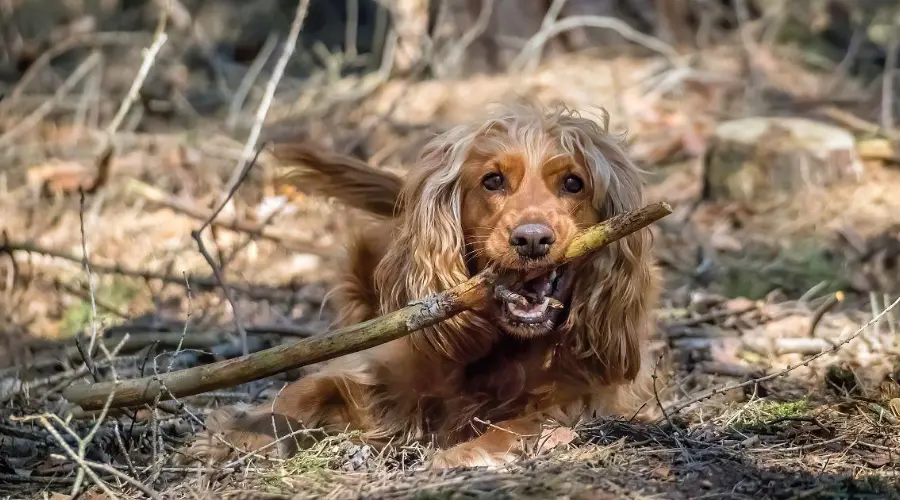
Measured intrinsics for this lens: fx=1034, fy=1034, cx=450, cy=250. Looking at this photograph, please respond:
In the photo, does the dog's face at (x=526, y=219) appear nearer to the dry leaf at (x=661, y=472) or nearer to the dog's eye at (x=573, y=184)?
the dog's eye at (x=573, y=184)

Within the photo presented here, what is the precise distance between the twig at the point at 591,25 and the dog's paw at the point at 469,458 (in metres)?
6.25

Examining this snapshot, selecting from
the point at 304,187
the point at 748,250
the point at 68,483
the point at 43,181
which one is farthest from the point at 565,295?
the point at 43,181

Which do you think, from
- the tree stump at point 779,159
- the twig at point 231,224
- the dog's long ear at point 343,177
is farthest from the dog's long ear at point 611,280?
the tree stump at point 779,159

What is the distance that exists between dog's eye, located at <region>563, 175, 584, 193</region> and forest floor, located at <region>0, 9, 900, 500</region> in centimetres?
89

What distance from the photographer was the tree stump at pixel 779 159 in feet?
24.0

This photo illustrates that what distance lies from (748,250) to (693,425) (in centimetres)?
334

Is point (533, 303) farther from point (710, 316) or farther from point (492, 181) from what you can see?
point (710, 316)

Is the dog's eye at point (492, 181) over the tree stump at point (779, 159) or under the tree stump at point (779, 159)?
over

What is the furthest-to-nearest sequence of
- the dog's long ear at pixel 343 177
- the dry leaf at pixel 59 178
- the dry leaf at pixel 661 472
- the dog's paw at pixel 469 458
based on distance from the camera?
the dry leaf at pixel 59 178, the dog's long ear at pixel 343 177, the dog's paw at pixel 469 458, the dry leaf at pixel 661 472

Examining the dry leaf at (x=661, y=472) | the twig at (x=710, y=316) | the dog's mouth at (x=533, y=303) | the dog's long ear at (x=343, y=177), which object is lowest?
the twig at (x=710, y=316)

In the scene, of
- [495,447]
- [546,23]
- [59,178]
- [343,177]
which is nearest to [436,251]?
[495,447]

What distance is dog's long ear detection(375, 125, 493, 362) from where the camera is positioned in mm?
3873

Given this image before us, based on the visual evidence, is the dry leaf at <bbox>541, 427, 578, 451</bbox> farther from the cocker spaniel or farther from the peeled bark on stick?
the peeled bark on stick

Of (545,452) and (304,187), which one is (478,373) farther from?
(304,187)
